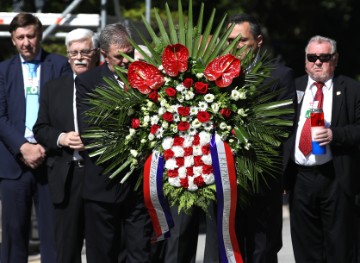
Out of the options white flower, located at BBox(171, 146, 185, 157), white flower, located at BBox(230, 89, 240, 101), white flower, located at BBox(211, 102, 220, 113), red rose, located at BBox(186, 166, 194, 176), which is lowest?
red rose, located at BBox(186, 166, 194, 176)

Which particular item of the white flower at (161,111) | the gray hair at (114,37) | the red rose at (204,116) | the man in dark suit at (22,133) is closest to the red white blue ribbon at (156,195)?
the white flower at (161,111)

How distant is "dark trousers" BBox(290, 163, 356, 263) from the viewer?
859cm

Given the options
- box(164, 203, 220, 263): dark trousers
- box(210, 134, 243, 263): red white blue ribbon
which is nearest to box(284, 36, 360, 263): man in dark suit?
box(164, 203, 220, 263): dark trousers

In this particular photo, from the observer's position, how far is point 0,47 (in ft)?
48.6

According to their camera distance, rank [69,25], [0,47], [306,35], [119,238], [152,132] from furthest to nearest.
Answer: [306,35], [0,47], [69,25], [119,238], [152,132]

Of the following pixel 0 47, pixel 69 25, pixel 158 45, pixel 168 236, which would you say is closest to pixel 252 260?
pixel 168 236

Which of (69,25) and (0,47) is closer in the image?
(69,25)

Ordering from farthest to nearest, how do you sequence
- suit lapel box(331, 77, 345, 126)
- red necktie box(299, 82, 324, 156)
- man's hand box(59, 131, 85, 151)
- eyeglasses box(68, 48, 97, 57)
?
suit lapel box(331, 77, 345, 126) → red necktie box(299, 82, 324, 156) → eyeglasses box(68, 48, 97, 57) → man's hand box(59, 131, 85, 151)

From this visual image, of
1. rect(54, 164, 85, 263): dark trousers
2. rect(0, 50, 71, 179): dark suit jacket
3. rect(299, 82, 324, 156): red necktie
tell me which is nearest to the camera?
rect(54, 164, 85, 263): dark trousers

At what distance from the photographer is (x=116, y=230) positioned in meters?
7.65

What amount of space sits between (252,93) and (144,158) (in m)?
0.81

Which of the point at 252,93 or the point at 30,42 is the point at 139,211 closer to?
the point at 252,93

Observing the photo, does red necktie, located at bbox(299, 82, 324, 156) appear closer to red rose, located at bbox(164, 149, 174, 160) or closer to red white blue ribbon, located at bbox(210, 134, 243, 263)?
red white blue ribbon, located at bbox(210, 134, 243, 263)

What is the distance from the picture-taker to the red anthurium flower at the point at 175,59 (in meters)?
6.70
